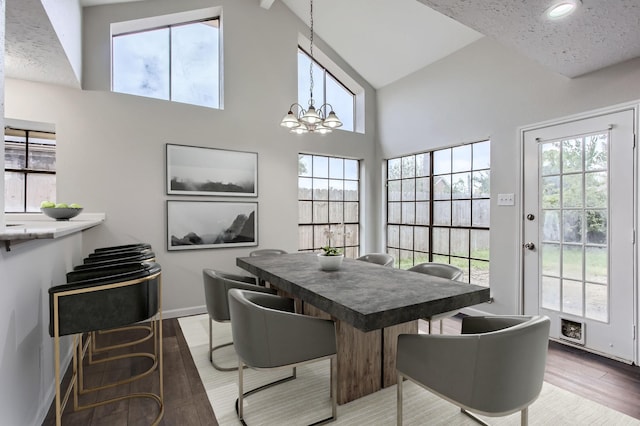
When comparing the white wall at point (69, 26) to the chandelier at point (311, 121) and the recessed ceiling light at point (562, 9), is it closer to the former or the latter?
the chandelier at point (311, 121)

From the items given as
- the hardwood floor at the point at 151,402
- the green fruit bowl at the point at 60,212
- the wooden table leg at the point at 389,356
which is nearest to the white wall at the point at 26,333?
the hardwood floor at the point at 151,402

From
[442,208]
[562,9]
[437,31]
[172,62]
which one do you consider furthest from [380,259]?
[172,62]

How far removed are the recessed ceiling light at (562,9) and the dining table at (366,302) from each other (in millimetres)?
1741

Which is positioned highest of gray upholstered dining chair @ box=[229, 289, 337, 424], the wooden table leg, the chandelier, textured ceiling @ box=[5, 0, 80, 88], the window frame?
the window frame

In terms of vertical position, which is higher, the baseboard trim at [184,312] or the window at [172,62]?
the window at [172,62]

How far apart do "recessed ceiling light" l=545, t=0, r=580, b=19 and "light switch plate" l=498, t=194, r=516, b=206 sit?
6.22 feet

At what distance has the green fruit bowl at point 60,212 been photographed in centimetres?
259

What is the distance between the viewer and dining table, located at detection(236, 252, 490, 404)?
1.57 metres

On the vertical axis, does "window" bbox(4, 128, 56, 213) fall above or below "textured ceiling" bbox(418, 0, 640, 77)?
below

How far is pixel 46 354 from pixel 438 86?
475 cm

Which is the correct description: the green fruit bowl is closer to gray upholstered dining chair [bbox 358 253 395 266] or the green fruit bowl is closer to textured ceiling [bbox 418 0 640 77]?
gray upholstered dining chair [bbox 358 253 395 266]

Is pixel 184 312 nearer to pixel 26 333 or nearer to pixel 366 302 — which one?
pixel 26 333

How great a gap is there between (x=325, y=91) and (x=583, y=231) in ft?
12.7

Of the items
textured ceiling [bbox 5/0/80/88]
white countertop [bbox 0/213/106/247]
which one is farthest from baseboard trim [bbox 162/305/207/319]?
textured ceiling [bbox 5/0/80/88]
